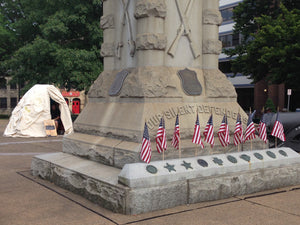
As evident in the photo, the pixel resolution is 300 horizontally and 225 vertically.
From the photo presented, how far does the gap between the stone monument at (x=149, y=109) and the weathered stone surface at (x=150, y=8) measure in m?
0.02

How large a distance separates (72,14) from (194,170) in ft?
68.3

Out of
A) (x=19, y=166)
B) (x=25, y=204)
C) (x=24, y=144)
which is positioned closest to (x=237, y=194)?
(x=25, y=204)

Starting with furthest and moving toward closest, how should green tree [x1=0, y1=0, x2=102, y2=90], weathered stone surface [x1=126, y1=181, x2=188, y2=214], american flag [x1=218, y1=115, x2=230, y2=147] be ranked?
green tree [x1=0, y1=0, x2=102, y2=90] < american flag [x1=218, y1=115, x2=230, y2=147] < weathered stone surface [x1=126, y1=181, x2=188, y2=214]

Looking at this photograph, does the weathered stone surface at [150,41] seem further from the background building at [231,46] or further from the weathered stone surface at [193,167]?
the background building at [231,46]

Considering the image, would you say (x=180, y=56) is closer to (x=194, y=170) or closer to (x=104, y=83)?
(x=104, y=83)

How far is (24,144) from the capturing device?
549 inches

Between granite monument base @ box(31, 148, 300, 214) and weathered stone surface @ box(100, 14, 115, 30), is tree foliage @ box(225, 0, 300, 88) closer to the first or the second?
weathered stone surface @ box(100, 14, 115, 30)

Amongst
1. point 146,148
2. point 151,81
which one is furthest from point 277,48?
point 146,148

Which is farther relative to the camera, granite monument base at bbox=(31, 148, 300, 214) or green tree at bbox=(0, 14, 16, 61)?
green tree at bbox=(0, 14, 16, 61)

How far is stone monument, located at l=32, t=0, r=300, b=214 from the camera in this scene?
554cm

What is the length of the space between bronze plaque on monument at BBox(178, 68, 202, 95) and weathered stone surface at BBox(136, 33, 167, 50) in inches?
28.8

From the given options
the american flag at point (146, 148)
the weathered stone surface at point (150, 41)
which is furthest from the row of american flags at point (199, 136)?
the weathered stone surface at point (150, 41)

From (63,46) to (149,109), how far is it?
19957mm

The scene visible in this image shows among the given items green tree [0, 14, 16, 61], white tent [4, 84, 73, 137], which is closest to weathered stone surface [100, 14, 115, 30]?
white tent [4, 84, 73, 137]
